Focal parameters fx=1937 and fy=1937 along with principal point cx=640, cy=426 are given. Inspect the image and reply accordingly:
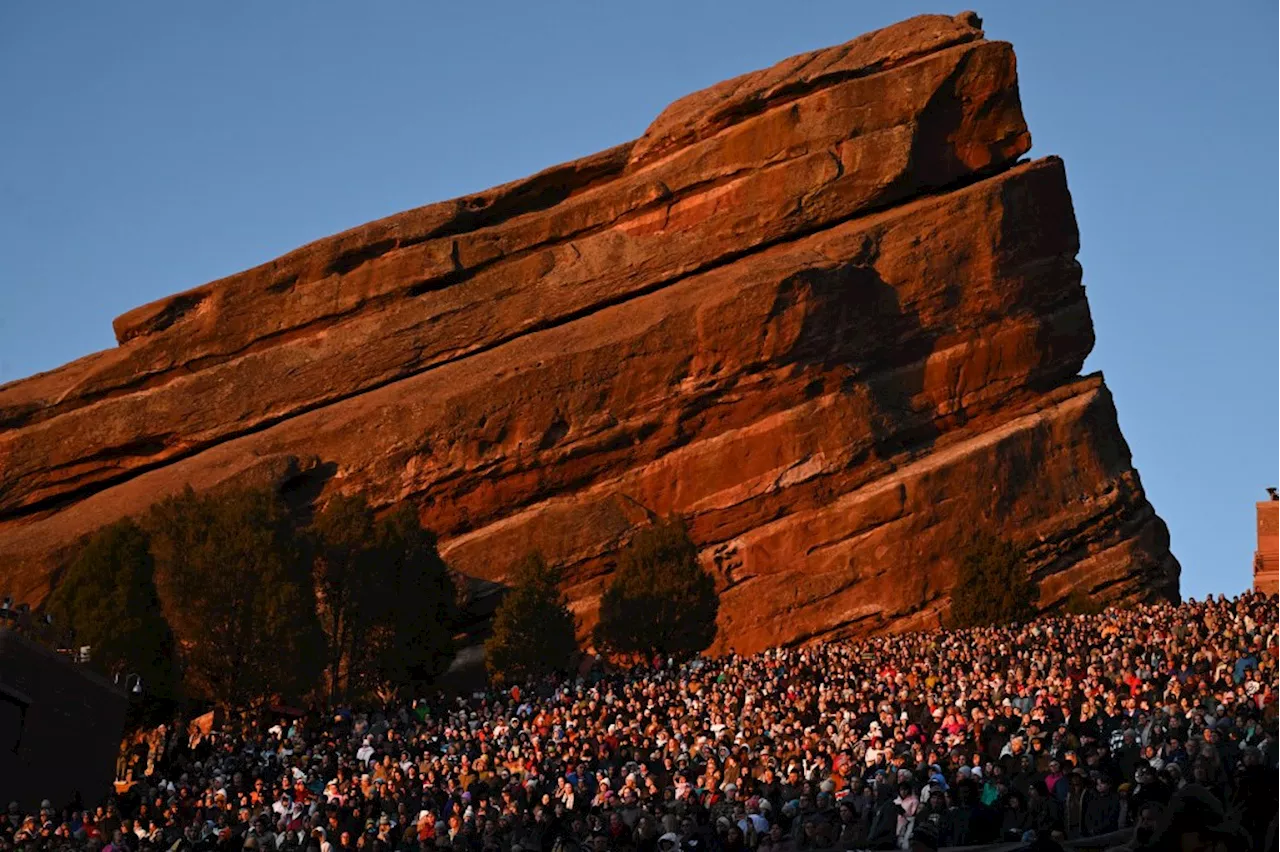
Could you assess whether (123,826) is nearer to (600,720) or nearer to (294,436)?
(600,720)

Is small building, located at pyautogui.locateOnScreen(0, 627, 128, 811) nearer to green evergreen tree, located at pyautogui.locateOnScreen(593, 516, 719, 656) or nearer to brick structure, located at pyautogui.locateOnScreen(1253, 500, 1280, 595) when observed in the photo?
green evergreen tree, located at pyautogui.locateOnScreen(593, 516, 719, 656)

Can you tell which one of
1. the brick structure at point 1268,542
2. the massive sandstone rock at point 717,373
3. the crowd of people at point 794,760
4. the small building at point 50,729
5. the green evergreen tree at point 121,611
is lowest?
the crowd of people at point 794,760

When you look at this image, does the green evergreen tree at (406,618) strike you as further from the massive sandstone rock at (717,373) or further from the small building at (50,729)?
the small building at (50,729)

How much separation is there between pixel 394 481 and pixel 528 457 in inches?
195

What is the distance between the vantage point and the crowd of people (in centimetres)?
1844

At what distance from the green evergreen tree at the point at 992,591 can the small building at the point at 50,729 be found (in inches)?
994

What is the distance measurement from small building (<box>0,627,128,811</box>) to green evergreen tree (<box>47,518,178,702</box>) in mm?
7365

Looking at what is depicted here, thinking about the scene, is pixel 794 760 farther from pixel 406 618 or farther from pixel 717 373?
pixel 717 373

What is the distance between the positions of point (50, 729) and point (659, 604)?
21900 mm

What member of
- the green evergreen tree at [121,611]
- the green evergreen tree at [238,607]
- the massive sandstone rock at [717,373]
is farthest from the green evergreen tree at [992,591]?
the green evergreen tree at [121,611]

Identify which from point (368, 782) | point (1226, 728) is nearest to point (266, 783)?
point (368, 782)

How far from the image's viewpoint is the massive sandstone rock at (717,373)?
68.1 meters

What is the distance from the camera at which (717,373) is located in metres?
70.0

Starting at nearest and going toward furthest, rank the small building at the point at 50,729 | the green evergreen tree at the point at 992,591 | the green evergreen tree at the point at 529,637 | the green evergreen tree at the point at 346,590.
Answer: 1. the small building at the point at 50,729
2. the green evergreen tree at the point at 529,637
3. the green evergreen tree at the point at 346,590
4. the green evergreen tree at the point at 992,591
